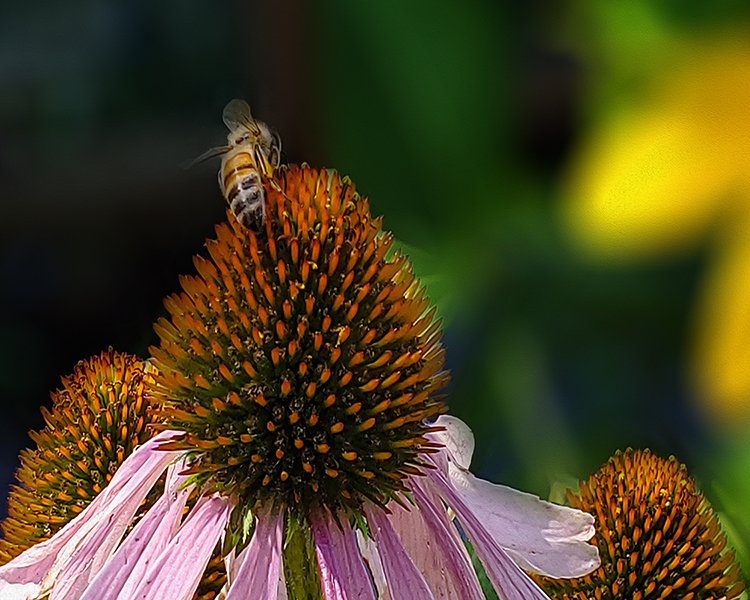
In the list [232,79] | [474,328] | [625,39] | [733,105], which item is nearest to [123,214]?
[232,79]

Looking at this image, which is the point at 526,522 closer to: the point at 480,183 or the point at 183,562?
the point at 183,562

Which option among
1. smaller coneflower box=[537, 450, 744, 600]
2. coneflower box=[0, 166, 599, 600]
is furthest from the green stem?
smaller coneflower box=[537, 450, 744, 600]

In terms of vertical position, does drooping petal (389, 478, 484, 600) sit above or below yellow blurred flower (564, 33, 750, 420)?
below

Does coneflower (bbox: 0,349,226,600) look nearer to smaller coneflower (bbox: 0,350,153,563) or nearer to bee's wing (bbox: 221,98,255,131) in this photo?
smaller coneflower (bbox: 0,350,153,563)

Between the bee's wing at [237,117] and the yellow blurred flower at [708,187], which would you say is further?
the bee's wing at [237,117]

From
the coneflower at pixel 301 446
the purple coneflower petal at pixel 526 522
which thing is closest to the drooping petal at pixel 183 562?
the coneflower at pixel 301 446

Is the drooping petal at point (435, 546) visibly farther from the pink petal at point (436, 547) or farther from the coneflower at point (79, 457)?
the coneflower at point (79, 457)
